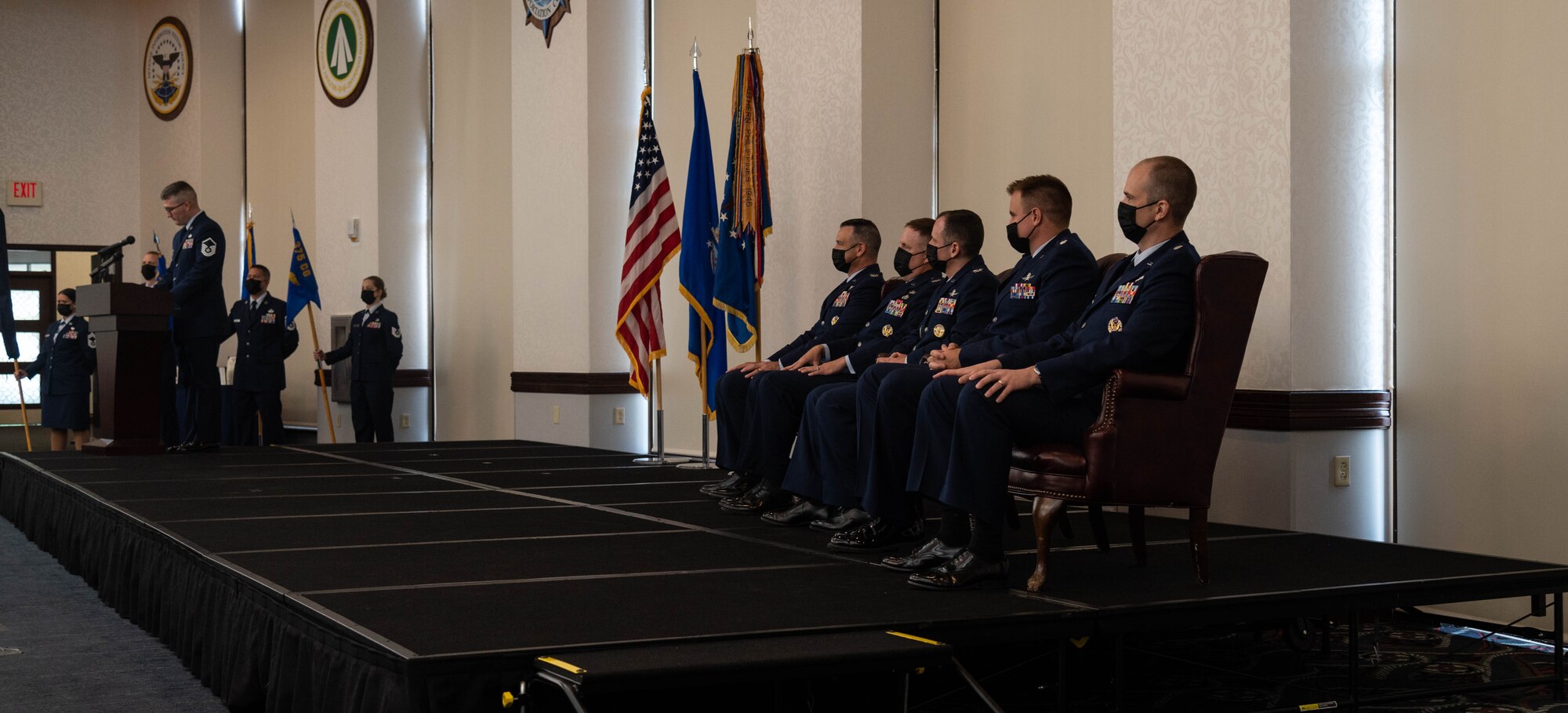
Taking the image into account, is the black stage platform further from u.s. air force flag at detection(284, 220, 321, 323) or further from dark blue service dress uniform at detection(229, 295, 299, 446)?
u.s. air force flag at detection(284, 220, 321, 323)

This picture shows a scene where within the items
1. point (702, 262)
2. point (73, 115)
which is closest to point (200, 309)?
point (702, 262)

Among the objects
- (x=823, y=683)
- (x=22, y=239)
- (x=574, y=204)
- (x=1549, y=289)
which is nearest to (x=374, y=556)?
(x=823, y=683)

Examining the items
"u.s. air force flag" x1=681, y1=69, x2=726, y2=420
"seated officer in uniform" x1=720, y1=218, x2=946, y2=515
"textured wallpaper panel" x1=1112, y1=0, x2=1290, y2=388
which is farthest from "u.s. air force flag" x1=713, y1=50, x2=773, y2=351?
"textured wallpaper panel" x1=1112, y1=0, x2=1290, y2=388

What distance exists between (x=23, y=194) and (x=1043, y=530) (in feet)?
42.0

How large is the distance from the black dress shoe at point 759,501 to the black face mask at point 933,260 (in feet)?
2.92

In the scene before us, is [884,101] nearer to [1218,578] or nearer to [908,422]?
[908,422]

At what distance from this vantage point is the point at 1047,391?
3.03m

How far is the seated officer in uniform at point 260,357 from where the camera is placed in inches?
362

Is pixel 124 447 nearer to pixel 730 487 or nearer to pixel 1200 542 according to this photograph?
pixel 730 487

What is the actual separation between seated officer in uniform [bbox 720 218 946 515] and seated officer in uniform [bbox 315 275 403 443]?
18.2ft

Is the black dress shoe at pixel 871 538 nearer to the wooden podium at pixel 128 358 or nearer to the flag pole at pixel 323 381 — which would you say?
the wooden podium at pixel 128 358

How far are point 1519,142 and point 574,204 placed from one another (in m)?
5.58

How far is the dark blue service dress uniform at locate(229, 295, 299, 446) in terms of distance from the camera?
9.20 metres

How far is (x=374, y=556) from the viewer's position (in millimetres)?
3322
